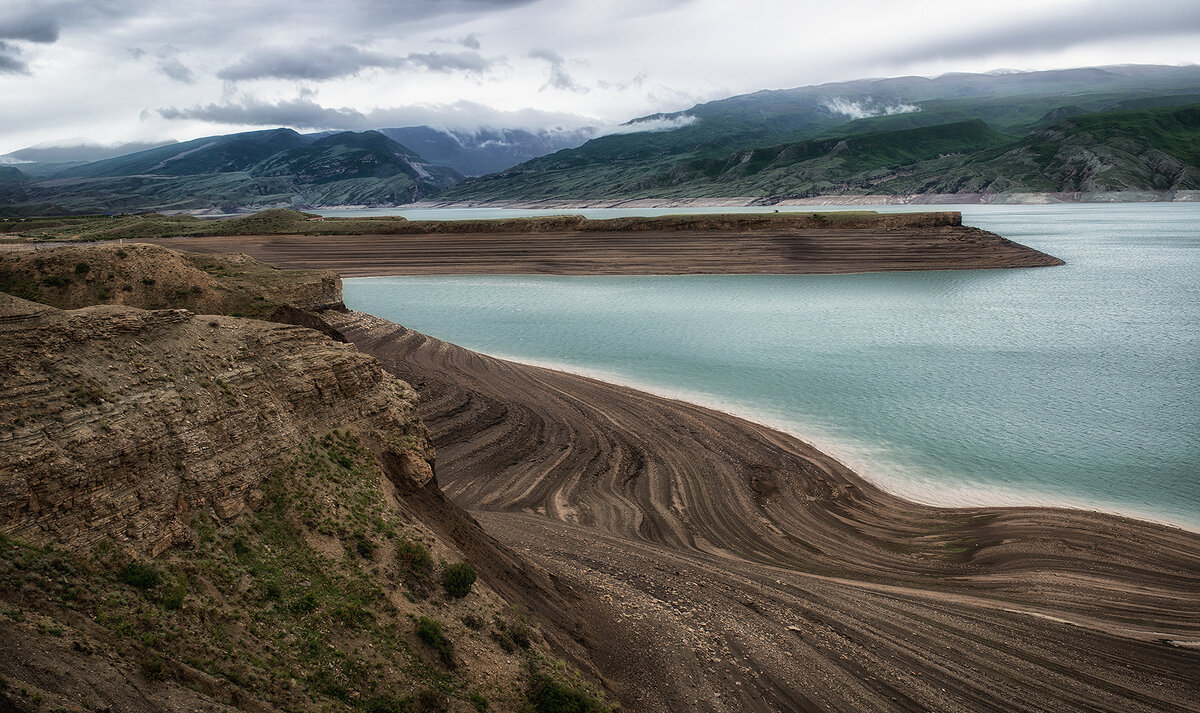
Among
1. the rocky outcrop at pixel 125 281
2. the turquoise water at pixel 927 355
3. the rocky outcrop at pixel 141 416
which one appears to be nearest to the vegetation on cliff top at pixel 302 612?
→ the rocky outcrop at pixel 141 416

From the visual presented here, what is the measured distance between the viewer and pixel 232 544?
879cm

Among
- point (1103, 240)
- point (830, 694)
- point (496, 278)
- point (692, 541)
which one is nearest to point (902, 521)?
point (692, 541)

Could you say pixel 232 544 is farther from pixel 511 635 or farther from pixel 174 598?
pixel 511 635

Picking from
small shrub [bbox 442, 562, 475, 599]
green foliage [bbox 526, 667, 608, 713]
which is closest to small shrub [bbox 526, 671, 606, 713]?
green foliage [bbox 526, 667, 608, 713]

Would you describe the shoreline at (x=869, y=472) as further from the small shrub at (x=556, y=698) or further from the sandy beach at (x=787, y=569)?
the small shrub at (x=556, y=698)

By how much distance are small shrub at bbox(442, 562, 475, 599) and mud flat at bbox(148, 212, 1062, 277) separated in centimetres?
6040

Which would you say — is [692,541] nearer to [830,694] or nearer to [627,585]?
[627,585]

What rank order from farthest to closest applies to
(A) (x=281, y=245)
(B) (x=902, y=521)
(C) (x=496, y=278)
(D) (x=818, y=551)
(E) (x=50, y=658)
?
1. (A) (x=281, y=245)
2. (C) (x=496, y=278)
3. (B) (x=902, y=521)
4. (D) (x=818, y=551)
5. (E) (x=50, y=658)

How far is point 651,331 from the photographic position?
4381 centimetres

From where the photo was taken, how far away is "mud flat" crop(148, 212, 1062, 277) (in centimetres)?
6919

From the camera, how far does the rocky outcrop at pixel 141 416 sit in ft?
23.8

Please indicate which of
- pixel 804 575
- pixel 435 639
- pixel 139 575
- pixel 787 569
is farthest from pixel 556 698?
pixel 787 569

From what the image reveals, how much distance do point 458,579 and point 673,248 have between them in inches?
2567

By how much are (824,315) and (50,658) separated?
47.6m
